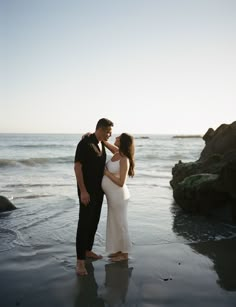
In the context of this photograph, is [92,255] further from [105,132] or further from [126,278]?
[105,132]

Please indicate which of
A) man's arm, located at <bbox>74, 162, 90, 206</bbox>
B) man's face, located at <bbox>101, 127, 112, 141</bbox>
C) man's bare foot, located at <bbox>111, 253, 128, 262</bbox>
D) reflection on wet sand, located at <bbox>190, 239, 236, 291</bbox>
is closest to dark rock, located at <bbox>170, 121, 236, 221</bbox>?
reflection on wet sand, located at <bbox>190, 239, 236, 291</bbox>

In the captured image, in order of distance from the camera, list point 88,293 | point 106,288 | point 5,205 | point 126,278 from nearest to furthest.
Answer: point 88,293
point 106,288
point 126,278
point 5,205

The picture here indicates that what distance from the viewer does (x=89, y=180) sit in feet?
18.5

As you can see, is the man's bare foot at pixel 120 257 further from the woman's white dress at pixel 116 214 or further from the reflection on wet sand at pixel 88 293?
the reflection on wet sand at pixel 88 293

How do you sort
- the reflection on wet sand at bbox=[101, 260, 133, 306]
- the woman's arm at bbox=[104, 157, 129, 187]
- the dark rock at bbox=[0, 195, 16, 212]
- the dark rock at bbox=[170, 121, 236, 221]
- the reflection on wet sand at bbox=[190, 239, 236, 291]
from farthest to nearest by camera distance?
the dark rock at bbox=[0, 195, 16, 212] < the dark rock at bbox=[170, 121, 236, 221] < the woman's arm at bbox=[104, 157, 129, 187] < the reflection on wet sand at bbox=[190, 239, 236, 291] < the reflection on wet sand at bbox=[101, 260, 133, 306]

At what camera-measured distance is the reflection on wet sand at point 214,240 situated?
5.23m

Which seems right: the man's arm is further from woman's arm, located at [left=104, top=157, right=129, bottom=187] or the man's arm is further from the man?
woman's arm, located at [left=104, top=157, right=129, bottom=187]

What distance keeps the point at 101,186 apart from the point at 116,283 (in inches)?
64.6

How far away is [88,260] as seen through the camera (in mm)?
5875

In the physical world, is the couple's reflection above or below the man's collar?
below

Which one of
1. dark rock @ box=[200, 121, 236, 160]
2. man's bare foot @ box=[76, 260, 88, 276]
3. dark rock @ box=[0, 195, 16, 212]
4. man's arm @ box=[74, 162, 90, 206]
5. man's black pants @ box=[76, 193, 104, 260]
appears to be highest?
dark rock @ box=[200, 121, 236, 160]

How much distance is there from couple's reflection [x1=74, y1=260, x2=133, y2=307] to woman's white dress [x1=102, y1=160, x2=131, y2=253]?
38cm

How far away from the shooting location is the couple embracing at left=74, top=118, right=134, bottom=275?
554 centimetres

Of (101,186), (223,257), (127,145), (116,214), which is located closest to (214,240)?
(223,257)
